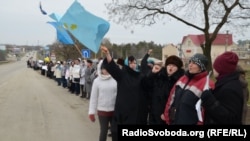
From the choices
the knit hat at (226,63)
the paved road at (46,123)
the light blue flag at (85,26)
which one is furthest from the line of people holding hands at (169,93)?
the light blue flag at (85,26)

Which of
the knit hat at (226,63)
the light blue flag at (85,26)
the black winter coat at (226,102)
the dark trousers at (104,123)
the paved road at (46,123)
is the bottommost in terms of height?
the paved road at (46,123)

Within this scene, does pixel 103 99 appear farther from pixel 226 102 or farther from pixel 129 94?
pixel 226 102

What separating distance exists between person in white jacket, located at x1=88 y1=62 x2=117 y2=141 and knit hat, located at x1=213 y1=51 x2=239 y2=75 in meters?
2.54

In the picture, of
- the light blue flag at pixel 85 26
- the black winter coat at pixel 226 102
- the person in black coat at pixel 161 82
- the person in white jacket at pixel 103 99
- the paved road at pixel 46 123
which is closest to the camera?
the black winter coat at pixel 226 102

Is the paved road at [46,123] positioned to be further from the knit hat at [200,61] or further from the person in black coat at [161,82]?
the knit hat at [200,61]

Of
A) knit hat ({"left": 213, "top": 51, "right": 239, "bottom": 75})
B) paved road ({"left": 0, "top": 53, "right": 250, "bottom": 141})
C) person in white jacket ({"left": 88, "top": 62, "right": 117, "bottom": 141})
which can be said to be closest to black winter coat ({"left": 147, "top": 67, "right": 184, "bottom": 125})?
person in white jacket ({"left": 88, "top": 62, "right": 117, "bottom": 141})

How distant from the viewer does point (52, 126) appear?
982cm

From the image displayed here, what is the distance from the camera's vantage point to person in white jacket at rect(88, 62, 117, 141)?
6164 mm

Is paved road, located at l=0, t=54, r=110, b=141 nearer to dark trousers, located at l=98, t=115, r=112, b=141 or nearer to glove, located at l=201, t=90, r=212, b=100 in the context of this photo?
dark trousers, located at l=98, t=115, r=112, b=141

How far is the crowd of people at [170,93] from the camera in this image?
372 cm

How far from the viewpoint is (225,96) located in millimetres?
3691

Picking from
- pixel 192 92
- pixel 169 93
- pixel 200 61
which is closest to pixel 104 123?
pixel 169 93

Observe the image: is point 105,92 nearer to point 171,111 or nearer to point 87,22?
point 171,111

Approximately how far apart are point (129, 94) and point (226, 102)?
6.70 ft
